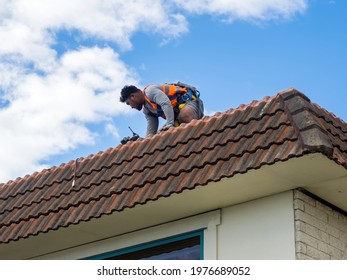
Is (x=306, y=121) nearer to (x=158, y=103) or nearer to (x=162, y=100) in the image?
(x=162, y=100)

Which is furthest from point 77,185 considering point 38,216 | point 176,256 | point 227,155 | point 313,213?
point 313,213

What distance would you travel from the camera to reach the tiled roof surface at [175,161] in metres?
9.03

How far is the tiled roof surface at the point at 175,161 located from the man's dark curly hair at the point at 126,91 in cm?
204

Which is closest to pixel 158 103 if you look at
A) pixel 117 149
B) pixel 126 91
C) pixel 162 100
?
pixel 162 100

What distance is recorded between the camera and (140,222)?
10.4 meters

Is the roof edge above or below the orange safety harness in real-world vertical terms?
below

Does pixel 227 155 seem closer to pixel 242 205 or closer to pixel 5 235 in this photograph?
pixel 242 205

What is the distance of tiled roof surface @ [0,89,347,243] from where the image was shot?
29.6ft

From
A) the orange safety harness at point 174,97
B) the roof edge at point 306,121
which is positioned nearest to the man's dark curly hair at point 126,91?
the orange safety harness at point 174,97

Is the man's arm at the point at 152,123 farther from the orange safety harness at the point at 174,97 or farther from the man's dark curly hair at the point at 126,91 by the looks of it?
the man's dark curly hair at the point at 126,91

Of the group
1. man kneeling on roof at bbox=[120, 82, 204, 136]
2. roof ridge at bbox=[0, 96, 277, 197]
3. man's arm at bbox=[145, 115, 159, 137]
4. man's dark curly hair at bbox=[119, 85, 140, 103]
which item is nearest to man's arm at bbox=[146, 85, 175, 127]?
man kneeling on roof at bbox=[120, 82, 204, 136]

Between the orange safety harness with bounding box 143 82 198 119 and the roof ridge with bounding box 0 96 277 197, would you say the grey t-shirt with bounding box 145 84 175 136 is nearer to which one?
the orange safety harness with bounding box 143 82 198 119

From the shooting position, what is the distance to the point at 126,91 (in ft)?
42.9
